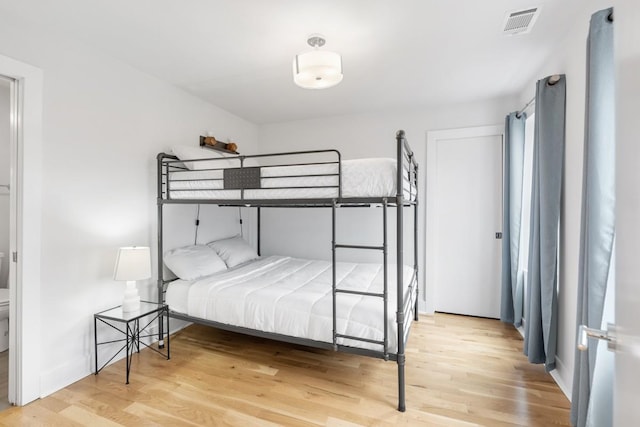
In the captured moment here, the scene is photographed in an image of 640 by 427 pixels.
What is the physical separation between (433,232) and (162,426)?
3.13m

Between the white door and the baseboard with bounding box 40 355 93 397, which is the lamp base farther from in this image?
the white door

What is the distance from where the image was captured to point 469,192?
11.8 feet

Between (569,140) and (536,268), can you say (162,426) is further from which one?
(569,140)

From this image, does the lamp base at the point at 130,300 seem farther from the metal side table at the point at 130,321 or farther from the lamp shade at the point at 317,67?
the lamp shade at the point at 317,67

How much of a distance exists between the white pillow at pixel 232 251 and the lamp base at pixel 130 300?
3.40 ft

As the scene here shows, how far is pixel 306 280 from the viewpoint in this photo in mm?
2863

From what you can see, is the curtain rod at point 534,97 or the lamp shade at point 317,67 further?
the curtain rod at point 534,97

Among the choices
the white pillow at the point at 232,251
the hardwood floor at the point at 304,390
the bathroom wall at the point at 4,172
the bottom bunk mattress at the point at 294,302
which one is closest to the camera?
the hardwood floor at the point at 304,390

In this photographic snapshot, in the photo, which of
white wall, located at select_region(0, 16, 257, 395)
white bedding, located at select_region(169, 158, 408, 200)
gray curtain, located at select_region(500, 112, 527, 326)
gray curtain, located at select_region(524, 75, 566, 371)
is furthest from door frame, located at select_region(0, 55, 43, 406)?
gray curtain, located at select_region(500, 112, 527, 326)

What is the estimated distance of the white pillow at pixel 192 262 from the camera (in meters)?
2.82

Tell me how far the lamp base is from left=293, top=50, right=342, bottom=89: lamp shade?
2.03 metres

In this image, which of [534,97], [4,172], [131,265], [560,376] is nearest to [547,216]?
[560,376]

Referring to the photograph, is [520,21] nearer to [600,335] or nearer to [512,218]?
[512,218]

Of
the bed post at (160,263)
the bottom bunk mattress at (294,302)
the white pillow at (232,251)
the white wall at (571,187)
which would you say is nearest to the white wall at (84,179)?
the bed post at (160,263)
